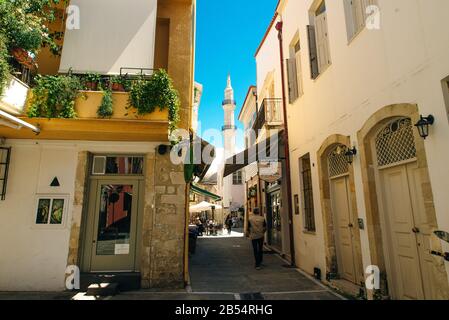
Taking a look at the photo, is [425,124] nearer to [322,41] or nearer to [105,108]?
[322,41]

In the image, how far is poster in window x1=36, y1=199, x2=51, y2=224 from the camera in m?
6.25

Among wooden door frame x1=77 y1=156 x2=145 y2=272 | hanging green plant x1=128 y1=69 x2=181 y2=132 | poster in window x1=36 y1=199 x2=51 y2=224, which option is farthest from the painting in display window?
hanging green plant x1=128 y1=69 x2=181 y2=132

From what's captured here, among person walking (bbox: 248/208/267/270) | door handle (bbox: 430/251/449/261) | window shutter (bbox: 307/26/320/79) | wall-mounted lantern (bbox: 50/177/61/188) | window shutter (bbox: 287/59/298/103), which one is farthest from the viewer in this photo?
window shutter (bbox: 287/59/298/103)

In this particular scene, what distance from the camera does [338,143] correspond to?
6.34m

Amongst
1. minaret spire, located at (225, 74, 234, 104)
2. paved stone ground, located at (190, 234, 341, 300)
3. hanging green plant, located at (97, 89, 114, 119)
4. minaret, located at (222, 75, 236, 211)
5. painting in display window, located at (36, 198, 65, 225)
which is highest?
minaret spire, located at (225, 74, 234, 104)

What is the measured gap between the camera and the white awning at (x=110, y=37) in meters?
6.35

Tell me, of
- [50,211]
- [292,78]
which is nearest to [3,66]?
[50,211]

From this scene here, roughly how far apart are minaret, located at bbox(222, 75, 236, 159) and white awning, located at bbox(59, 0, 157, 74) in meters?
34.4

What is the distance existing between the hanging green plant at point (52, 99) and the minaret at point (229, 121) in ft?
116

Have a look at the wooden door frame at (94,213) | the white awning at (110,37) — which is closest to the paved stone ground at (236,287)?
the wooden door frame at (94,213)

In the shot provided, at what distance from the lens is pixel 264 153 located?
34.4 feet

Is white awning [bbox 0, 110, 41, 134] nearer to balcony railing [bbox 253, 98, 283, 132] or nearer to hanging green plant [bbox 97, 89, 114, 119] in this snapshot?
hanging green plant [bbox 97, 89, 114, 119]
